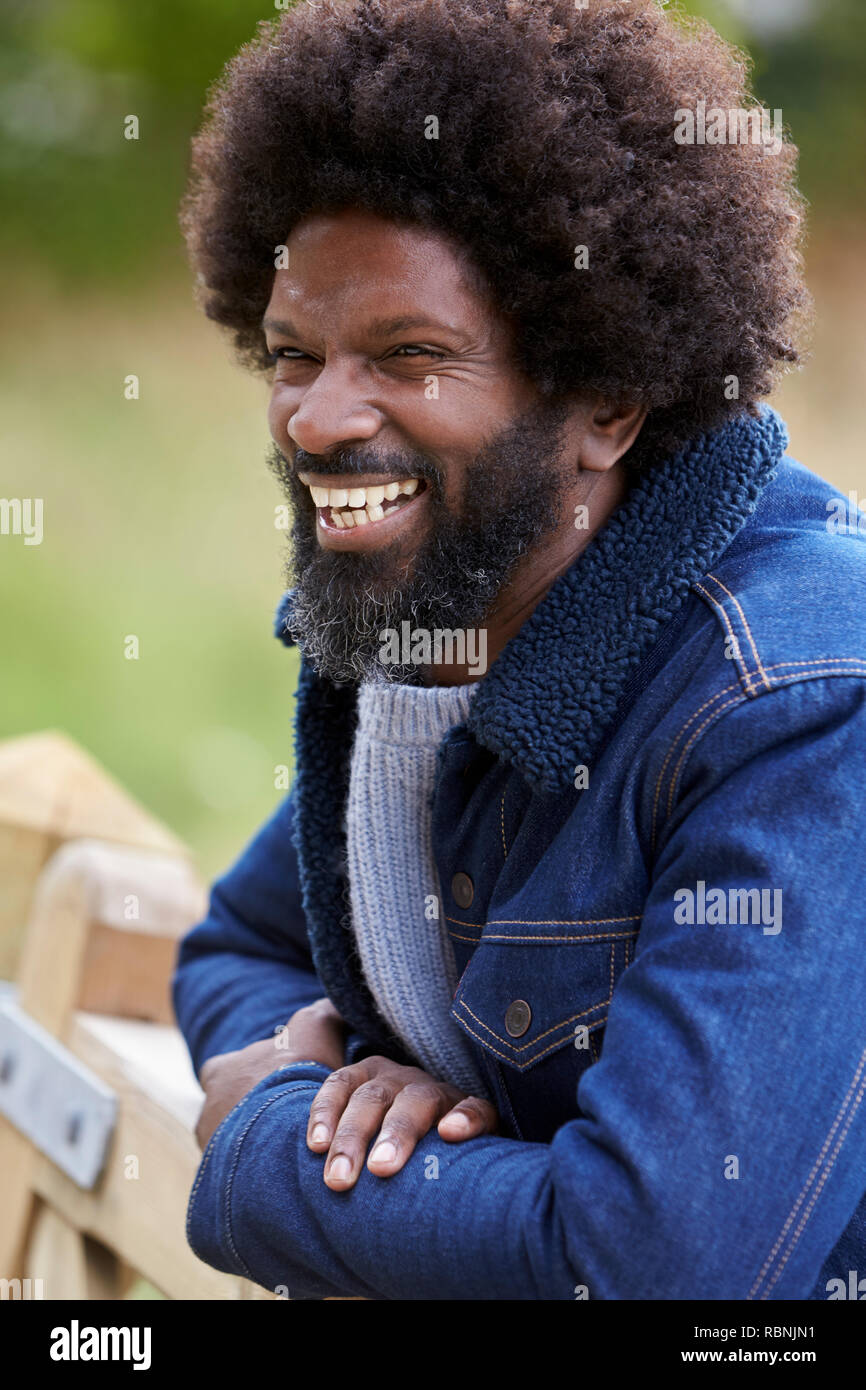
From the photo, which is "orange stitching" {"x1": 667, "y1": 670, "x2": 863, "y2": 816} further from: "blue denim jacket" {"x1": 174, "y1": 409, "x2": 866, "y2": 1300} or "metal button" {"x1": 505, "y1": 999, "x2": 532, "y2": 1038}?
"metal button" {"x1": 505, "y1": 999, "x2": 532, "y2": 1038}

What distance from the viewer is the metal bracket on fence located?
6.88 ft

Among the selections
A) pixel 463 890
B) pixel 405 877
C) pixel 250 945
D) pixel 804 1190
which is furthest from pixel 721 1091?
pixel 250 945

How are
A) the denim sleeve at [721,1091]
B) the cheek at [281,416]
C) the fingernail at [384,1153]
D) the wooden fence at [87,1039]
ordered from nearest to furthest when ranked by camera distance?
the denim sleeve at [721,1091]
the fingernail at [384,1153]
the cheek at [281,416]
the wooden fence at [87,1039]

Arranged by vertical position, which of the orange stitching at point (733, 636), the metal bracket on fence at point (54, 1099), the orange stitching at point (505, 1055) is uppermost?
the orange stitching at point (733, 636)

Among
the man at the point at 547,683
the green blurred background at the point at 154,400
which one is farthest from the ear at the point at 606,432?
the green blurred background at the point at 154,400

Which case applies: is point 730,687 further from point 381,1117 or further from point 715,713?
point 381,1117

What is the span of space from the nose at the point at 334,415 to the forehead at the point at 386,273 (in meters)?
0.08

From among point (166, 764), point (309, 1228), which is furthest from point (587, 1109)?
point (166, 764)

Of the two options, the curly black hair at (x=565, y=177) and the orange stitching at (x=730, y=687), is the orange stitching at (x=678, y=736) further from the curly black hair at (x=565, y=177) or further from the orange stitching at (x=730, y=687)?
the curly black hair at (x=565, y=177)

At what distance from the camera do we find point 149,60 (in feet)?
19.6

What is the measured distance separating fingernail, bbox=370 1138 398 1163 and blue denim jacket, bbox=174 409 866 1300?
22mm

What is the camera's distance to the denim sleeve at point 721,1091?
1.23m

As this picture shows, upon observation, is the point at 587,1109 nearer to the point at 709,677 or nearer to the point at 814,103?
the point at 709,677
